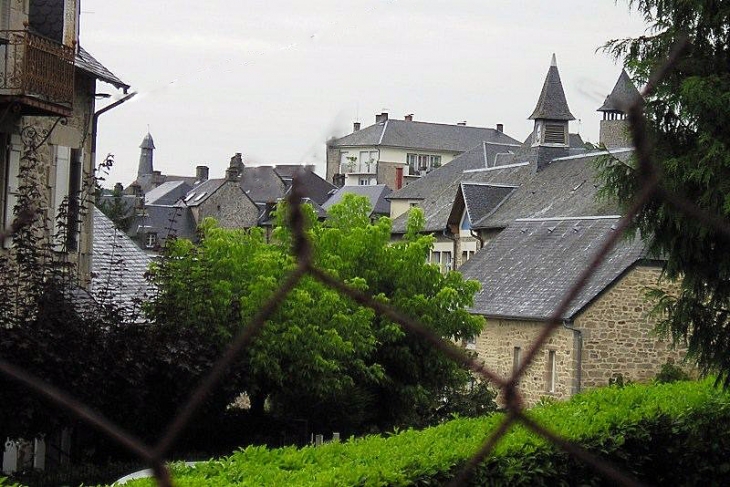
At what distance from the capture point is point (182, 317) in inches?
584

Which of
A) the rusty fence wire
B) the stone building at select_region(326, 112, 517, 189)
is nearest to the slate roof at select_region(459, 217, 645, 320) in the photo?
the rusty fence wire

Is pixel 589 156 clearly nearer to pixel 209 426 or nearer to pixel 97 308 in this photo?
pixel 209 426

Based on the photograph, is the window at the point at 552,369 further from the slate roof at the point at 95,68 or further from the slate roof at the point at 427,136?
the slate roof at the point at 427,136

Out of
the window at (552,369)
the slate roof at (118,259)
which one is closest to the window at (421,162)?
the window at (552,369)

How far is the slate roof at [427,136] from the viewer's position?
73625 millimetres

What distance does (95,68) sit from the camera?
593 inches

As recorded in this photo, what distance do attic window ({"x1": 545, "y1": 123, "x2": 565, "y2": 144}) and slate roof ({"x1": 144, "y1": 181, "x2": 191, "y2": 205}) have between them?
25.9 metres

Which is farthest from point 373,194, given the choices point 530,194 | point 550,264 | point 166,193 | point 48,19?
point 48,19

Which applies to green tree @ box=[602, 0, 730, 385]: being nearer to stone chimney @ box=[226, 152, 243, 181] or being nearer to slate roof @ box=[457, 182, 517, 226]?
stone chimney @ box=[226, 152, 243, 181]

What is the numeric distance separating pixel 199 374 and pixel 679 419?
6.63m

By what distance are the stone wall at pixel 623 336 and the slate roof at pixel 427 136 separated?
47.1m

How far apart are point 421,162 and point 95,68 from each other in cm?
6272

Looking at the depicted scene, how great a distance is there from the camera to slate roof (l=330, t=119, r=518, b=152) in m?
73.6

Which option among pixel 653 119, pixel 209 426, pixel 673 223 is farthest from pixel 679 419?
pixel 209 426
